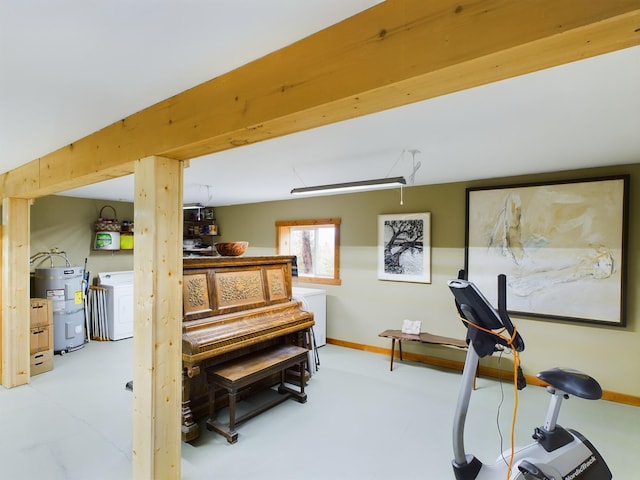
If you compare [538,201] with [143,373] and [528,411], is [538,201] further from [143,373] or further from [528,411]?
[143,373]

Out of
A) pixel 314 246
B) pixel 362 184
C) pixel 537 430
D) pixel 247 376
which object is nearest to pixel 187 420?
pixel 247 376

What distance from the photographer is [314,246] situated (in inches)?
220

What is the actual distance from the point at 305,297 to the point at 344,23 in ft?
12.7

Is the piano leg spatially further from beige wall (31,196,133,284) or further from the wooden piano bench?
beige wall (31,196,133,284)

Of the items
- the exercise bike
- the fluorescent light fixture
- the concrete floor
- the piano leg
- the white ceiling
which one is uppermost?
the white ceiling

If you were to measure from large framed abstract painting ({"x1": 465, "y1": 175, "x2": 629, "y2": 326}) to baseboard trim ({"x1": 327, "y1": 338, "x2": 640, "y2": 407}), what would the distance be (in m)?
0.74

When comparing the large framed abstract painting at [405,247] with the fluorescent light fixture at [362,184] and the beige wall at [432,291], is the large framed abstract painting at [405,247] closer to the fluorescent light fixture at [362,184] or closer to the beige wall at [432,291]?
the beige wall at [432,291]

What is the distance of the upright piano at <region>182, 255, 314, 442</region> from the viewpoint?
267 centimetres

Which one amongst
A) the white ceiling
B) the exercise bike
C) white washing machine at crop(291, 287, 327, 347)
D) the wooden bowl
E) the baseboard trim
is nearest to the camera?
the white ceiling

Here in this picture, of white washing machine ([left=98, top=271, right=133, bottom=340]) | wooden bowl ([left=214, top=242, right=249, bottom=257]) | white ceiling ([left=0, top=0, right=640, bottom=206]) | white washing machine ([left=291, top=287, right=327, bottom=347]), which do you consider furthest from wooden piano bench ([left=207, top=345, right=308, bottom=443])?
white washing machine ([left=98, top=271, right=133, bottom=340])

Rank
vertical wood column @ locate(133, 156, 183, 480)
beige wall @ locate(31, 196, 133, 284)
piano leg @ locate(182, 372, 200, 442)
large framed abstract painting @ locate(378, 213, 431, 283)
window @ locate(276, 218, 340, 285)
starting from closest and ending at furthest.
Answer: vertical wood column @ locate(133, 156, 183, 480) → piano leg @ locate(182, 372, 200, 442) → large framed abstract painting @ locate(378, 213, 431, 283) → beige wall @ locate(31, 196, 133, 284) → window @ locate(276, 218, 340, 285)

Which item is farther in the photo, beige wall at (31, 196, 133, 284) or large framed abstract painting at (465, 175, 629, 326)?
beige wall at (31, 196, 133, 284)

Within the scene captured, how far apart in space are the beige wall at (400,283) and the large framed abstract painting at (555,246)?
111mm

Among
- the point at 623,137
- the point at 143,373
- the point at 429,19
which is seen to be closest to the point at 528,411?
the point at 623,137
